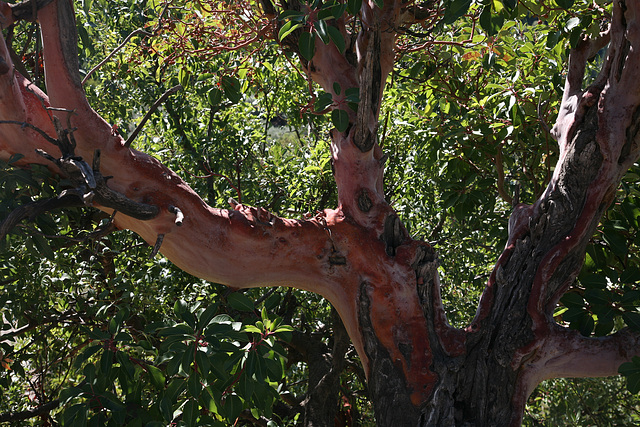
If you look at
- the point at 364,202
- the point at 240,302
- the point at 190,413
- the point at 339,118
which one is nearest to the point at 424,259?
the point at 364,202

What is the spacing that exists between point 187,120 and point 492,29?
11.2ft

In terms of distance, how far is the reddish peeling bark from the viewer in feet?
8.84

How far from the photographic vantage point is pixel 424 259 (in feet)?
9.54

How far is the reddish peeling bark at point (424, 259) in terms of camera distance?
2.70m

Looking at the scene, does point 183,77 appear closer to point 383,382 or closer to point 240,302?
point 240,302

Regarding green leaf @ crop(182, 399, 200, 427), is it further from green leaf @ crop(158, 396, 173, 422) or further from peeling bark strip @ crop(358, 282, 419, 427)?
peeling bark strip @ crop(358, 282, 419, 427)

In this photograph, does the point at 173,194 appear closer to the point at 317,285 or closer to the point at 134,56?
the point at 317,285

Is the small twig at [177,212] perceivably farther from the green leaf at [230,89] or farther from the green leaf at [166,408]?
the green leaf at [230,89]

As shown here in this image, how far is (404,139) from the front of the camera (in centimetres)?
503

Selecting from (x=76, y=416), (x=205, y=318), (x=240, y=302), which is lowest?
A: (x=76, y=416)

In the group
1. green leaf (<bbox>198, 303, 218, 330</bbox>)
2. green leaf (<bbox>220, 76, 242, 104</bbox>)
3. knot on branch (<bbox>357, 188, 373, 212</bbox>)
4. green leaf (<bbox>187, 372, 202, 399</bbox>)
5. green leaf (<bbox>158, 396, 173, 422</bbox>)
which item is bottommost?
green leaf (<bbox>158, 396, 173, 422</bbox>)

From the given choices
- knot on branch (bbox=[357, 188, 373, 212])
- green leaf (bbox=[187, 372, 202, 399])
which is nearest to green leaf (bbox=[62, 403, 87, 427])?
green leaf (bbox=[187, 372, 202, 399])

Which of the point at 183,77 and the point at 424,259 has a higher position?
the point at 183,77

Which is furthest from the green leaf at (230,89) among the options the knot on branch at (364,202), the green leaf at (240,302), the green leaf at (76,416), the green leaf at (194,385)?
the green leaf at (76,416)
